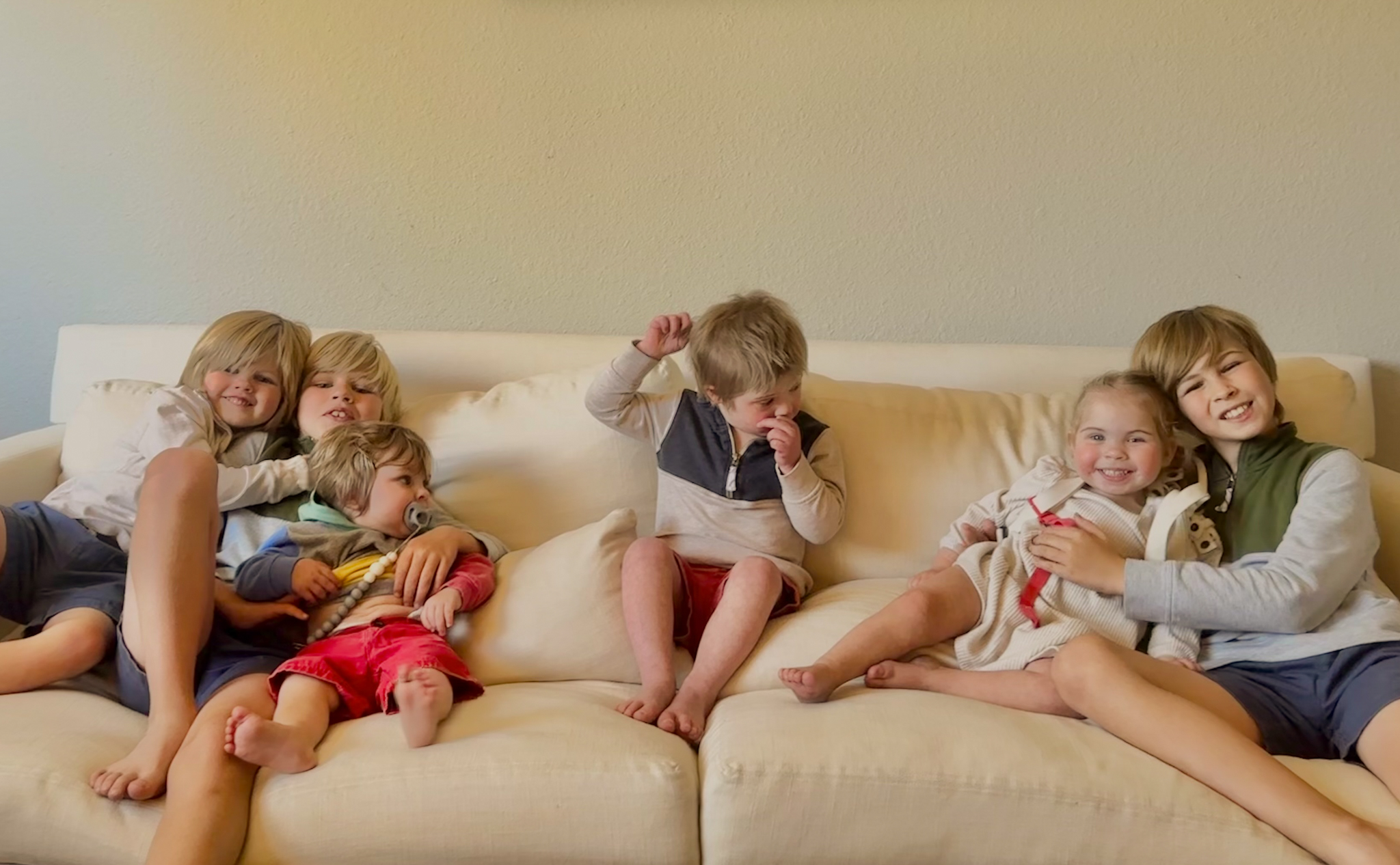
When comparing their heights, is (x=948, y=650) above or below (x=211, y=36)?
below

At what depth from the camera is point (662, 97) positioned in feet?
6.83

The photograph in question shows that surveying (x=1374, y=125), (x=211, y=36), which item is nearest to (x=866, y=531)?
(x=1374, y=125)

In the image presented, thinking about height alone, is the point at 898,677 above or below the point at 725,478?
below

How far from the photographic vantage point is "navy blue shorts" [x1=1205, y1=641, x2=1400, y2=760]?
128 cm

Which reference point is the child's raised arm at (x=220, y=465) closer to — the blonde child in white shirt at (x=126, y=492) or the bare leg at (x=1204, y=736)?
the blonde child in white shirt at (x=126, y=492)

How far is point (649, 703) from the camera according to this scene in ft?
4.48

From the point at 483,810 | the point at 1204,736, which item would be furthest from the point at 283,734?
the point at 1204,736

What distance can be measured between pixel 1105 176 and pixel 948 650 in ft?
3.66

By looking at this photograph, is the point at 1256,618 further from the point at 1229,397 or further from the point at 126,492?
the point at 126,492

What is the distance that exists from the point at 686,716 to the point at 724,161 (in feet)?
3.99

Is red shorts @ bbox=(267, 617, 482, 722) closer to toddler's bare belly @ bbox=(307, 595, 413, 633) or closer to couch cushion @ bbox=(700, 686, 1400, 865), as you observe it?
toddler's bare belly @ bbox=(307, 595, 413, 633)

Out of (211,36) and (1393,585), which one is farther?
(211,36)

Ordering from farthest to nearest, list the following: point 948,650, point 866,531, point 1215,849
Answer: point 866,531, point 948,650, point 1215,849

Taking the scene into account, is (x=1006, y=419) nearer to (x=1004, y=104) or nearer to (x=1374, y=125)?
(x=1004, y=104)
